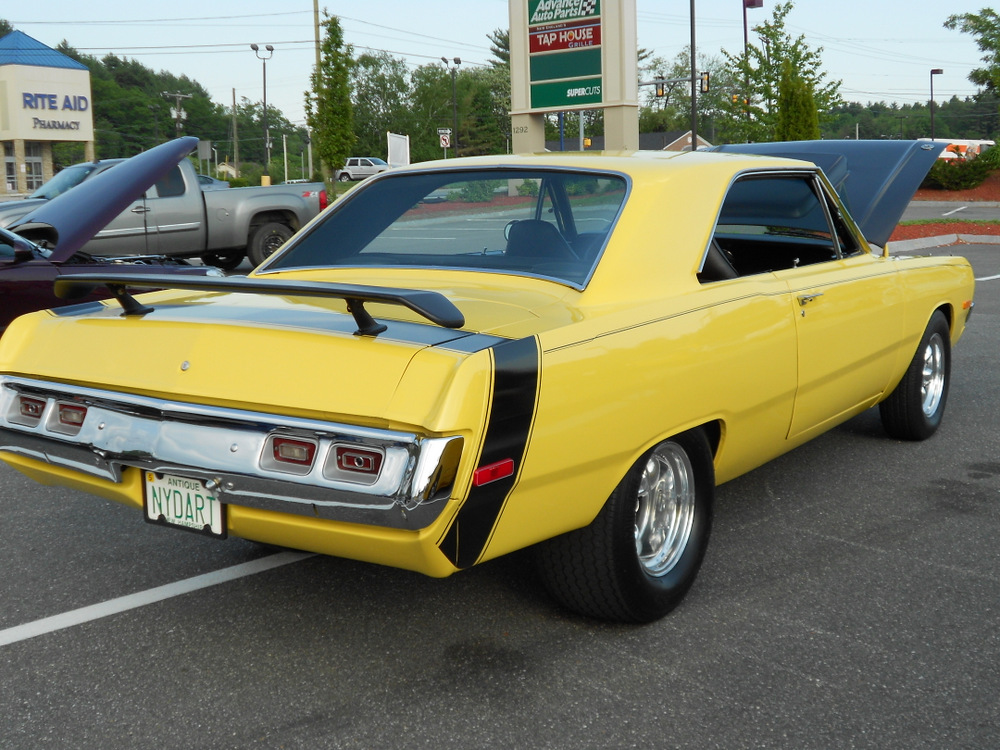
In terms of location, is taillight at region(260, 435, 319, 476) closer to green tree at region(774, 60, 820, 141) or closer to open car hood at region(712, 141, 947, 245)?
open car hood at region(712, 141, 947, 245)

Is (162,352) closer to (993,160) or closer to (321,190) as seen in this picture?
(321,190)

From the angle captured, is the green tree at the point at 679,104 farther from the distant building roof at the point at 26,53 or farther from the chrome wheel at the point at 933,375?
the chrome wheel at the point at 933,375

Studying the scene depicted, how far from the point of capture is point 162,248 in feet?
44.3

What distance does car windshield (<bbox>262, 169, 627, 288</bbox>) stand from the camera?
11.5 feet

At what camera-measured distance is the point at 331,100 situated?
30719mm

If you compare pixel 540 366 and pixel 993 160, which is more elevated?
pixel 993 160

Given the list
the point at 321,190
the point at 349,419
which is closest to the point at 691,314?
the point at 349,419

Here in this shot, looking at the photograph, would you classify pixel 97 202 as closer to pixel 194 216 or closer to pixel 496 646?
pixel 496 646

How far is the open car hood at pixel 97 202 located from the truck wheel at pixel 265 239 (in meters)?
8.02

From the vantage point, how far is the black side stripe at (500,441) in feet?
8.23

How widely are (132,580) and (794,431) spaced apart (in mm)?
2524

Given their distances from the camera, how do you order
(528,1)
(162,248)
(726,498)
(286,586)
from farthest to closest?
(528,1) < (162,248) < (726,498) < (286,586)

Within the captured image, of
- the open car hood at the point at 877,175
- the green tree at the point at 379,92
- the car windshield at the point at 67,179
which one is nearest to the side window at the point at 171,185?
the car windshield at the point at 67,179

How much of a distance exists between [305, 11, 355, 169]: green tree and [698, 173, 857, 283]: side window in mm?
26672
